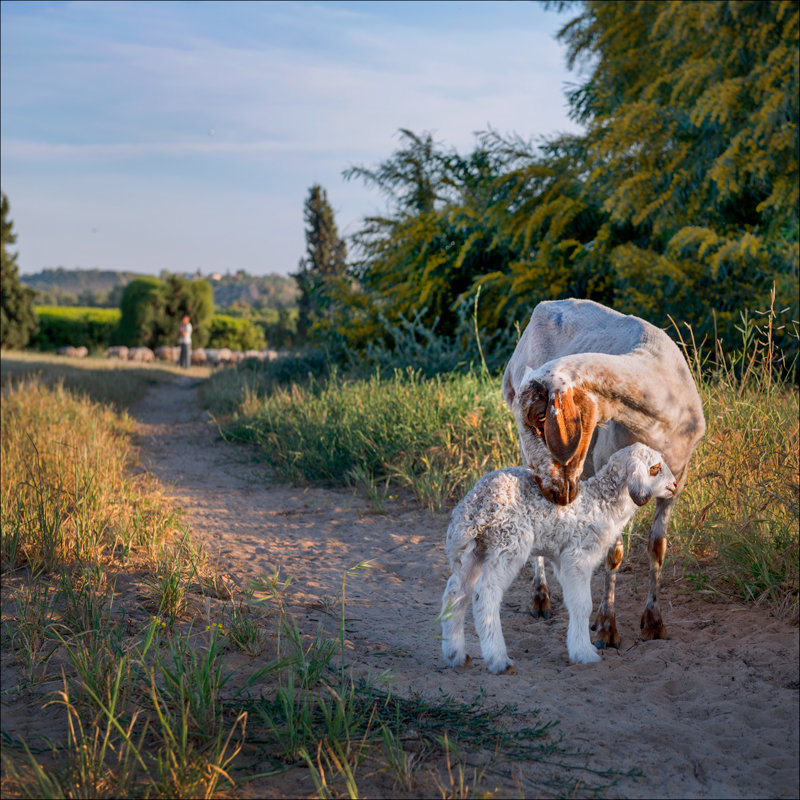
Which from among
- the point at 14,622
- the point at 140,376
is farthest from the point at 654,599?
the point at 140,376

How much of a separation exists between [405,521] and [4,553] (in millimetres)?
2965

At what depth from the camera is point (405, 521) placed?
628cm

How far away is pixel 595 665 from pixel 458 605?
66cm

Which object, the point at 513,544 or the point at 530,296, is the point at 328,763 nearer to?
the point at 513,544

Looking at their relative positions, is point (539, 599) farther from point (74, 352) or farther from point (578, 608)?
point (74, 352)

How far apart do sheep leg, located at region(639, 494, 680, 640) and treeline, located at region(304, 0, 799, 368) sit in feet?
16.0

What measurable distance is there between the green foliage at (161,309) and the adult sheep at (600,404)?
2869 centimetres

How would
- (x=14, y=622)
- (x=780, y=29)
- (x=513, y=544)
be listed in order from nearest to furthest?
(x=513, y=544) → (x=14, y=622) → (x=780, y=29)

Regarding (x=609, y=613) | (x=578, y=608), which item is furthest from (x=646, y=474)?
(x=609, y=613)

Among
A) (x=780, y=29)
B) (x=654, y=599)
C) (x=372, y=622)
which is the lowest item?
(x=372, y=622)

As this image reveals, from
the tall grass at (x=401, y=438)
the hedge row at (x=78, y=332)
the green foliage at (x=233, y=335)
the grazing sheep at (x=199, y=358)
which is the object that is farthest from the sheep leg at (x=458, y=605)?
the green foliage at (x=233, y=335)

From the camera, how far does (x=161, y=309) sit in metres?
30.9

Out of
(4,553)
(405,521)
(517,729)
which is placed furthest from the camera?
(405,521)

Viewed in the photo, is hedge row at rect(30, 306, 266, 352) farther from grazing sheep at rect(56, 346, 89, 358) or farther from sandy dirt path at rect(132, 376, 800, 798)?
sandy dirt path at rect(132, 376, 800, 798)
